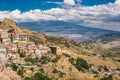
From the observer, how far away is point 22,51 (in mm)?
144750

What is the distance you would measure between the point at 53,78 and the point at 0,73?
50.1 m

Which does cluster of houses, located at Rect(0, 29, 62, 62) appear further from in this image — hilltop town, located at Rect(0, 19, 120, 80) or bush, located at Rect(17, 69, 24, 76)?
bush, located at Rect(17, 69, 24, 76)

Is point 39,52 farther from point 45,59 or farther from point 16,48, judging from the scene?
point 45,59

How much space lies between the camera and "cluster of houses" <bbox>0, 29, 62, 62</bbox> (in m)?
136

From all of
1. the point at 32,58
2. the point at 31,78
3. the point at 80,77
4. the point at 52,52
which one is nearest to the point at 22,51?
the point at 32,58

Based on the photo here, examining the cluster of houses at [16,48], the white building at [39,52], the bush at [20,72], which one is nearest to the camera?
the bush at [20,72]

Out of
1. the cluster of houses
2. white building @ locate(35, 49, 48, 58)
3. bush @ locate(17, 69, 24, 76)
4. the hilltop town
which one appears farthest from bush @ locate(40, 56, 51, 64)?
bush @ locate(17, 69, 24, 76)

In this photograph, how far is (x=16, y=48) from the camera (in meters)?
147

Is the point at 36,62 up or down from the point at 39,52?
down

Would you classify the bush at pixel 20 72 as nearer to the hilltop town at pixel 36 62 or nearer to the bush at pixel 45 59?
the hilltop town at pixel 36 62

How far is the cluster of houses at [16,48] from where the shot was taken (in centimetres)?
13612

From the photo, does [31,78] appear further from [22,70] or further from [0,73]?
[0,73]

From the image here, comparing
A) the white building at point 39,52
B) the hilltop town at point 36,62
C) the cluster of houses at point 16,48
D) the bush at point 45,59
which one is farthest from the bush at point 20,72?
the white building at point 39,52

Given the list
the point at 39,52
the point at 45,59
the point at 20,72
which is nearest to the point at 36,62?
the point at 45,59
